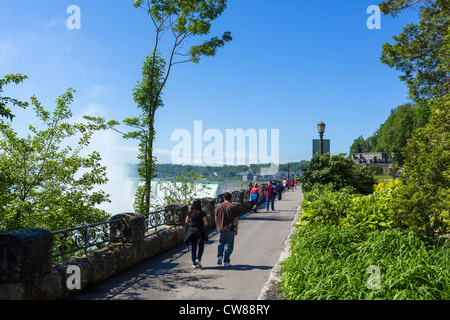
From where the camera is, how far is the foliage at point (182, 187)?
16.4 metres

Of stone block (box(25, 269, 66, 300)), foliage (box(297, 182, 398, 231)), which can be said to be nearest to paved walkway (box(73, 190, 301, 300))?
stone block (box(25, 269, 66, 300))

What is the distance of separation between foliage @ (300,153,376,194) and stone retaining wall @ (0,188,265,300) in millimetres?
8984

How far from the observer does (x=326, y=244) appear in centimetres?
562

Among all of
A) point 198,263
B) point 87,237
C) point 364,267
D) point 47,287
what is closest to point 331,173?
point 198,263

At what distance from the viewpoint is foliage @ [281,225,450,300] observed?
3572mm

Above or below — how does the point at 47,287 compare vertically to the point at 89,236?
below

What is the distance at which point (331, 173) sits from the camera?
570 inches

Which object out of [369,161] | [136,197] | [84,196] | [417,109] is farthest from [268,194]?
[369,161]

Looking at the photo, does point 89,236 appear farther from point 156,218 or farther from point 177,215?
point 177,215

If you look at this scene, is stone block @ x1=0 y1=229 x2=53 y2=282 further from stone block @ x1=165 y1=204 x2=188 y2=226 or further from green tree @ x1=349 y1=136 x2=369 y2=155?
green tree @ x1=349 y1=136 x2=369 y2=155

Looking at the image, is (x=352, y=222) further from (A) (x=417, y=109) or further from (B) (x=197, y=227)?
(A) (x=417, y=109)

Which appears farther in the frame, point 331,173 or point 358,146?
point 358,146

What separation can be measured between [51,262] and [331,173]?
40.2 feet
